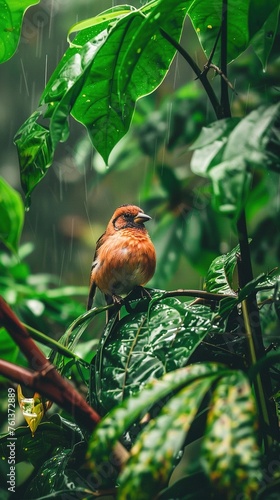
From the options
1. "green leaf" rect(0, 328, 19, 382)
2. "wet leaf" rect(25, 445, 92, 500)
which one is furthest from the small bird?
"wet leaf" rect(25, 445, 92, 500)

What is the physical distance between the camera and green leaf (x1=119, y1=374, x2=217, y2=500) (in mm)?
518

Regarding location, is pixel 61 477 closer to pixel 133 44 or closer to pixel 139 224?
pixel 133 44

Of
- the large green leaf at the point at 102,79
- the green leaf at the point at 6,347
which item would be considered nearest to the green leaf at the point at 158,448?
the large green leaf at the point at 102,79

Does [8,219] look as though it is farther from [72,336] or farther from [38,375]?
[38,375]

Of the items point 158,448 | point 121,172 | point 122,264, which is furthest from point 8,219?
point 121,172

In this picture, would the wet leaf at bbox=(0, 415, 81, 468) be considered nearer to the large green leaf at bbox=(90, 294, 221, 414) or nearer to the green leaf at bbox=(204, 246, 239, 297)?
the large green leaf at bbox=(90, 294, 221, 414)

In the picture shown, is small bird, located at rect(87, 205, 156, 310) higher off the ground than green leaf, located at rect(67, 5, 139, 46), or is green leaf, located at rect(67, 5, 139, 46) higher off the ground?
green leaf, located at rect(67, 5, 139, 46)

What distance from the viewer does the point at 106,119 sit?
935mm

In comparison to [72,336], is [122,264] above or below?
below

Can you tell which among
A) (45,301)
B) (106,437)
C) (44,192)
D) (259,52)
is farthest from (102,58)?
(44,192)

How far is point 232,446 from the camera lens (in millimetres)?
505

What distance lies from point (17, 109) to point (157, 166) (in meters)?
2.05

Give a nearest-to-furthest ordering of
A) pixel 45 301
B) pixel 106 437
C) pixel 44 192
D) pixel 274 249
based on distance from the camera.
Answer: pixel 106 437, pixel 274 249, pixel 45 301, pixel 44 192

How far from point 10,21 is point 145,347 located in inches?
23.1
